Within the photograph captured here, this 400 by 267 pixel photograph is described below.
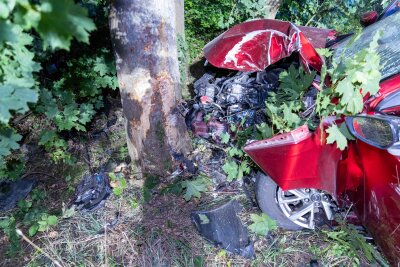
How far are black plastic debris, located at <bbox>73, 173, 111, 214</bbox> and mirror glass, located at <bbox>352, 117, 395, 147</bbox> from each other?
7.43 ft

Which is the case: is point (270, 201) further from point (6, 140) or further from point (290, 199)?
point (6, 140)

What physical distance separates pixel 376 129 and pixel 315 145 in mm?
419

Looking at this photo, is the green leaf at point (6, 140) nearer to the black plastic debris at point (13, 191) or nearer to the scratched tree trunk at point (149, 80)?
the scratched tree trunk at point (149, 80)

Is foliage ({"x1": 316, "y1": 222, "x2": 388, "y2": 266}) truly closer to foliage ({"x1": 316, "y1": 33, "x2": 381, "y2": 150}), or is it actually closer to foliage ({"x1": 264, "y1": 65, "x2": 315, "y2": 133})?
foliage ({"x1": 316, "y1": 33, "x2": 381, "y2": 150})

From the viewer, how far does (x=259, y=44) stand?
363 centimetres

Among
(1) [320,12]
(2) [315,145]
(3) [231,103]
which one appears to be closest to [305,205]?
(2) [315,145]

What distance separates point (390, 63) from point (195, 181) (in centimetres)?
191

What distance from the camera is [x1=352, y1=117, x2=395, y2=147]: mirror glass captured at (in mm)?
2102

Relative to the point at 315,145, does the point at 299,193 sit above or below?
below

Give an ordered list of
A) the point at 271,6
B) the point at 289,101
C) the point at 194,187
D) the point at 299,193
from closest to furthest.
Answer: the point at 299,193 → the point at 289,101 → the point at 194,187 → the point at 271,6

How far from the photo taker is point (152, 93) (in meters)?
2.95

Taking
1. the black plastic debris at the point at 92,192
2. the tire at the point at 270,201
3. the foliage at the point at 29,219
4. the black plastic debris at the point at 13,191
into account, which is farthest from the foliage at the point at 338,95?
the black plastic debris at the point at 13,191

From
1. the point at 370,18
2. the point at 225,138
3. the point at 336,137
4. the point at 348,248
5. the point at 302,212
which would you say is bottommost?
the point at 348,248

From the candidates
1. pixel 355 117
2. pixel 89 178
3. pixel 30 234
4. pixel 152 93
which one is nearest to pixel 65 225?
pixel 30 234
